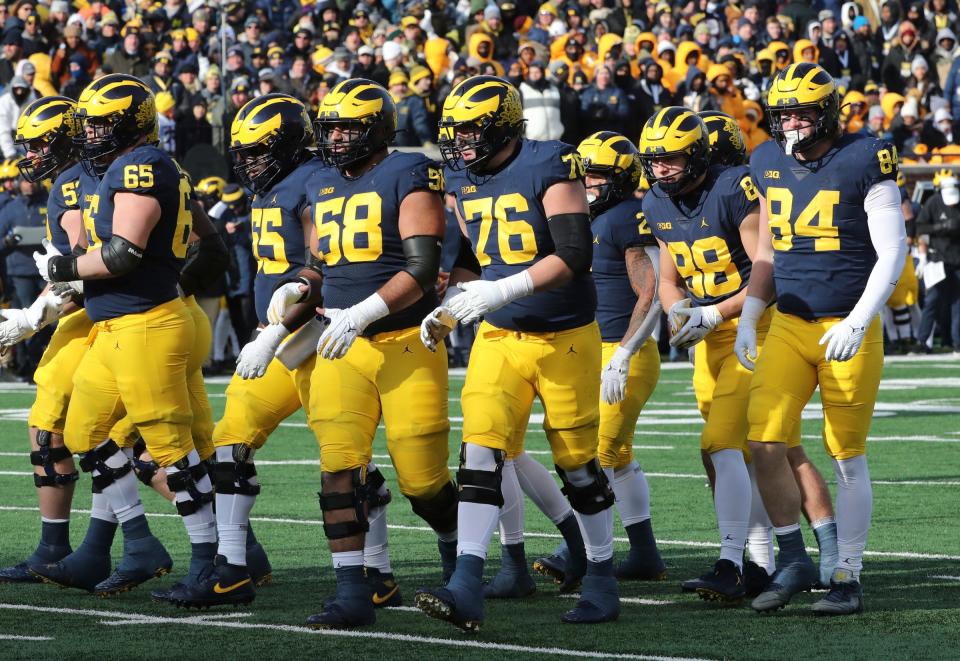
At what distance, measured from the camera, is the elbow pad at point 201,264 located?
23.3 ft

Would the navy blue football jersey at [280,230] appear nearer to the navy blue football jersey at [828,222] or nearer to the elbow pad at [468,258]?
the elbow pad at [468,258]

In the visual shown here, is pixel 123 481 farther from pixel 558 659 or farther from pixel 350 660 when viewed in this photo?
pixel 558 659

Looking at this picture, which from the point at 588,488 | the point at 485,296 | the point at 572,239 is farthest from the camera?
the point at 588,488

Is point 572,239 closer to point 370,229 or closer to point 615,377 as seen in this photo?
point 370,229

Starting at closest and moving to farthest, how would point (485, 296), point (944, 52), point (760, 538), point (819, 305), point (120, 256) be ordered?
1. point (485, 296)
2. point (819, 305)
3. point (120, 256)
4. point (760, 538)
5. point (944, 52)

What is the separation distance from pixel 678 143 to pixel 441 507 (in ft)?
5.61

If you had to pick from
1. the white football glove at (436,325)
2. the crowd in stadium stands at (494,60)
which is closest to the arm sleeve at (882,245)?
the white football glove at (436,325)

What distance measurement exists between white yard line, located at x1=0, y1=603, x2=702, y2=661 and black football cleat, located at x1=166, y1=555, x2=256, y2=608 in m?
0.17

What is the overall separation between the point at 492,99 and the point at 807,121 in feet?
3.76

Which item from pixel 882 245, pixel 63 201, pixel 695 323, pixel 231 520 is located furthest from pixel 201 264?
pixel 882 245

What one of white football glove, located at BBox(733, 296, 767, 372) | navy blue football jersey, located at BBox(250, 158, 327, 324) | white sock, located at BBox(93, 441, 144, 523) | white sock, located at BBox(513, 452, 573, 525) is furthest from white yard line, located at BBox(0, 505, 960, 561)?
navy blue football jersey, located at BBox(250, 158, 327, 324)

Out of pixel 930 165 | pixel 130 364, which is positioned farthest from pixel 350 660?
pixel 930 165

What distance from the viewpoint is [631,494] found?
7098 millimetres

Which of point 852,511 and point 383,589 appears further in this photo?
point 383,589
